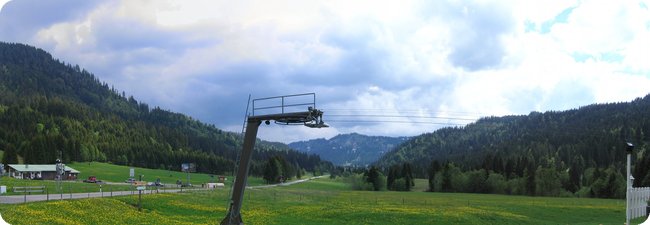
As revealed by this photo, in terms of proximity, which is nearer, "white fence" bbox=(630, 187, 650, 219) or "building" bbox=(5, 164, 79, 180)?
"white fence" bbox=(630, 187, 650, 219)

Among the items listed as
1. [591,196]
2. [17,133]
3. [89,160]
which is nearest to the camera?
[591,196]

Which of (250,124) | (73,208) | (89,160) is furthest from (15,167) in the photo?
(250,124)

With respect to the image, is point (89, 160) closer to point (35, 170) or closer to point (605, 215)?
point (35, 170)

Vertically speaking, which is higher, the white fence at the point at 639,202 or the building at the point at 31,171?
the white fence at the point at 639,202

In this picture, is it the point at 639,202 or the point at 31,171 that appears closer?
the point at 639,202

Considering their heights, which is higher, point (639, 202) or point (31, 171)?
point (639, 202)

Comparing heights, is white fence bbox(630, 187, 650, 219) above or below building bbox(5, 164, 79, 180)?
above

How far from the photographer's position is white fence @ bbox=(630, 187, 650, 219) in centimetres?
3142

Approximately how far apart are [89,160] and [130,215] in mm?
143174

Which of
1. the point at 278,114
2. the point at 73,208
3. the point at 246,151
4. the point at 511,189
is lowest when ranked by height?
the point at 511,189

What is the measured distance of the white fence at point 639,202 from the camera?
31.4 m

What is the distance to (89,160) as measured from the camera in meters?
171

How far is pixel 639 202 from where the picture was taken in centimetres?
3228

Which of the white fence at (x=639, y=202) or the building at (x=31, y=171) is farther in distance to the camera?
the building at (x=31, y=171)
